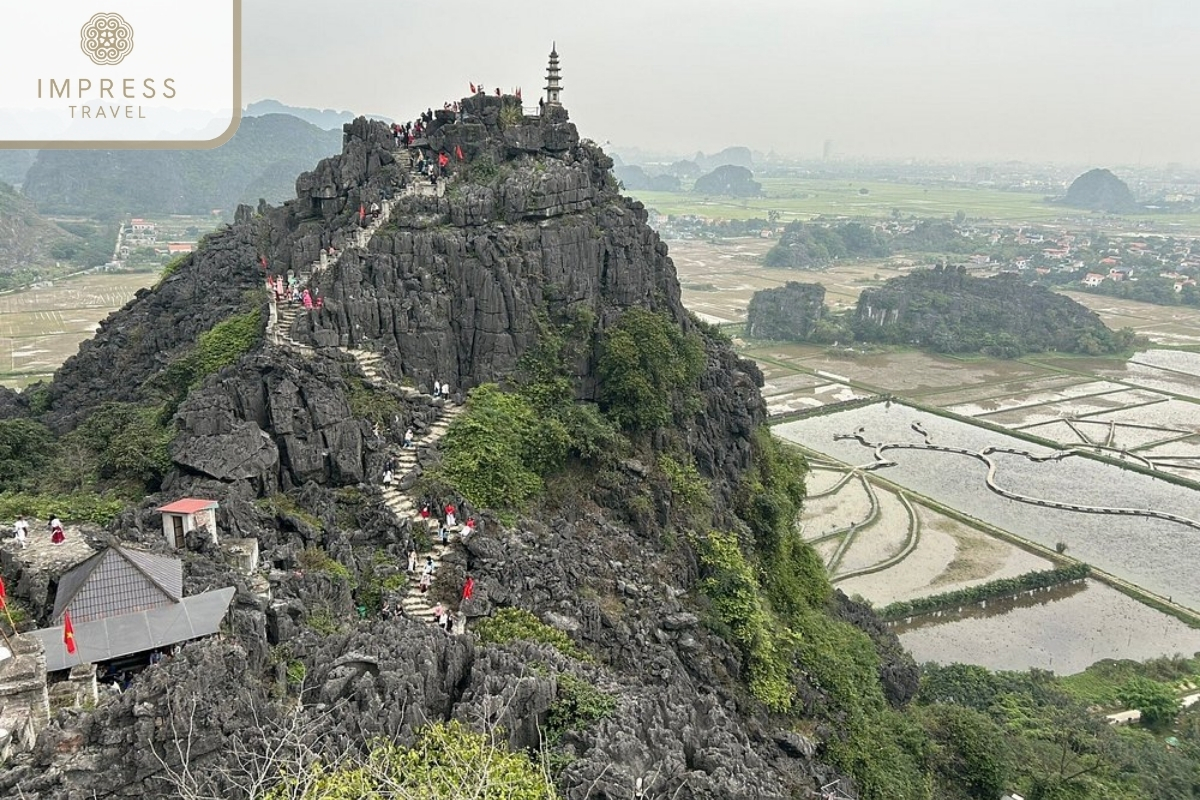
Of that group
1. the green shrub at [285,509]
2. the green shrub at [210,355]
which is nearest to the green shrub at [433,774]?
the green shrub at [285,509]

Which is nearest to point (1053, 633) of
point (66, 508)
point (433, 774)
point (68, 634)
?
point (433, 774)

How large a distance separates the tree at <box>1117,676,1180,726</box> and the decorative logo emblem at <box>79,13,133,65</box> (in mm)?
44360

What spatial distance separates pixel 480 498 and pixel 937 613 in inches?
1197

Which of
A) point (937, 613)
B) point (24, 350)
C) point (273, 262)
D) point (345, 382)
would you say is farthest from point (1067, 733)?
point (24, 350)

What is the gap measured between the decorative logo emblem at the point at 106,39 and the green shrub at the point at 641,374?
85.1 ft

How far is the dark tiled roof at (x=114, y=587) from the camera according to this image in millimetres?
16188

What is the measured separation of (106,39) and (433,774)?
1056 centimetres

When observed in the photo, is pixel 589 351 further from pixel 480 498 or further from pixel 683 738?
pixel 683 738

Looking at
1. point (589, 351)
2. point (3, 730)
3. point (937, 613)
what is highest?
point (589, 351)

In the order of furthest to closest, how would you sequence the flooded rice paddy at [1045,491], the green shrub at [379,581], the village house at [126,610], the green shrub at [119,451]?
the flooded rice paddy at [1045,491], the green shrub at [119,451], the green shrub at [379,581], the village house at [126,610]

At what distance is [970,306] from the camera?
11894 cm

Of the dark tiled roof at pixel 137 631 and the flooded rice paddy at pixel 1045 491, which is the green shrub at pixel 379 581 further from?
the flooded rice paddy at pixel 1045 491

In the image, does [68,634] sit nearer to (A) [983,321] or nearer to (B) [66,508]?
(B) [66,508]

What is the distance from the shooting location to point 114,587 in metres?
16.5
